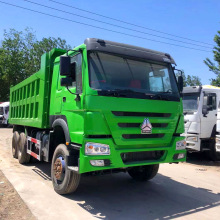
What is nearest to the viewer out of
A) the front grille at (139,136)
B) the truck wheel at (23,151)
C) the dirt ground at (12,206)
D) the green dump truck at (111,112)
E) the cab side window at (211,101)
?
the dirt ground at (12,206)

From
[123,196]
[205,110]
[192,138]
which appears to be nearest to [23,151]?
[123,196]

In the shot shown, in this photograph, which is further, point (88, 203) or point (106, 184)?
point (106, 184)

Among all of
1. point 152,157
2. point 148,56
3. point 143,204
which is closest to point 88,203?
point 143,204

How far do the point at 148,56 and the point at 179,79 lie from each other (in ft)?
2.81

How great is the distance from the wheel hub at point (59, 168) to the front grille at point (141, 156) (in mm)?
1219

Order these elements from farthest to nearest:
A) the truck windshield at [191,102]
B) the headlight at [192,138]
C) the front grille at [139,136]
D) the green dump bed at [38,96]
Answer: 1. the truck windshield at [191,102]
2. the headlight at [192,138]
3. the green dump bed at [38,96]
4. the front grille at [139,136]

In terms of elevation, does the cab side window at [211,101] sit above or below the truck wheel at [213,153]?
above

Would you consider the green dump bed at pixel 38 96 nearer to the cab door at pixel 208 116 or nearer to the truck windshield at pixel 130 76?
the truck windshield at pixel 130 76

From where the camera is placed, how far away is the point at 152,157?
466 cm

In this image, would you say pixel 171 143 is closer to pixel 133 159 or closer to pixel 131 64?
pixel 133 159

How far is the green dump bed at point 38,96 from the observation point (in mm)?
5758

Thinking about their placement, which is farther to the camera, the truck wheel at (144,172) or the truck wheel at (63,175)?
the truck wheel at (144,172)

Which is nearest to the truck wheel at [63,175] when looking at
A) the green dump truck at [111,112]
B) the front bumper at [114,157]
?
the green dump truck at [111,112]

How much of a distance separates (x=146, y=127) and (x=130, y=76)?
3.21 feet
